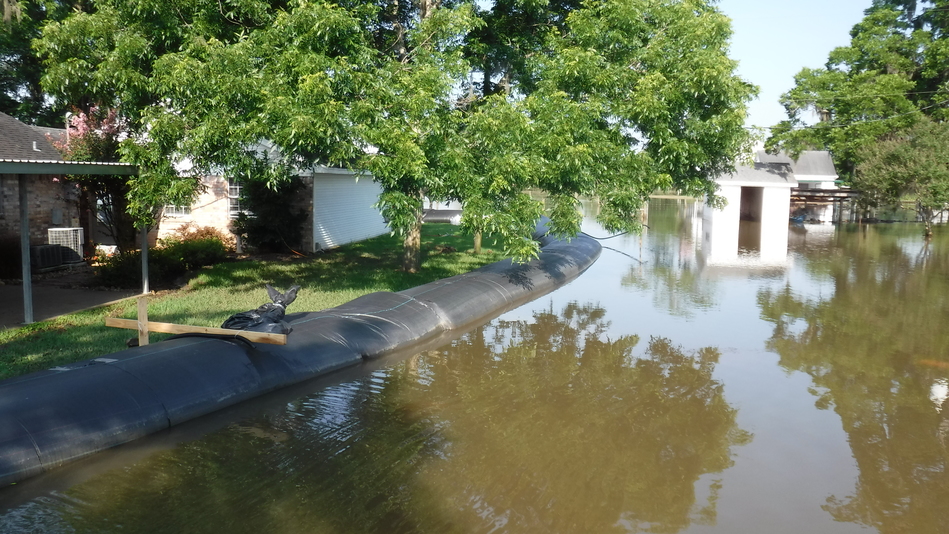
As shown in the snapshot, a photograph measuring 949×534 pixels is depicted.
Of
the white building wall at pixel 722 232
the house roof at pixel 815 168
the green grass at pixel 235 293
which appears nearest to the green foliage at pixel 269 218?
the green grass at pixel 235 293

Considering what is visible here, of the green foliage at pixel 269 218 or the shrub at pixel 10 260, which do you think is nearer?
the shrub at pixel 10 260

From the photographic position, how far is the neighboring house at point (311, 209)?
790 inches

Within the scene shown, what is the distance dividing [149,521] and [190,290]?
929 centimetres

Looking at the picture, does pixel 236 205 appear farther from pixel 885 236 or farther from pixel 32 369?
pixel 885 236

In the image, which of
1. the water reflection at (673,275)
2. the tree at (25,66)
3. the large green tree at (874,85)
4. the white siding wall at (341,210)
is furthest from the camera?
the large green tree at (874,85)

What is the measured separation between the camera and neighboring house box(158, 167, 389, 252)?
20078 millimetres

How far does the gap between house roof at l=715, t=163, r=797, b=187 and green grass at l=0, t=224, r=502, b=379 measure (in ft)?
66.3

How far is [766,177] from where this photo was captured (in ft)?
126

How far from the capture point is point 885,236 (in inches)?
1277

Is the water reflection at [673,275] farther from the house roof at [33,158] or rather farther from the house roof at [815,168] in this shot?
the house roof at [815,168]

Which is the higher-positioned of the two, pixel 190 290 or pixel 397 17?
pixel 397 17

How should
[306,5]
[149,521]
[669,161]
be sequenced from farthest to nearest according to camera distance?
[669,161] → [306,5] → [149,521]

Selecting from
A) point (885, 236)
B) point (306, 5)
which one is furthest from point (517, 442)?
point (885, 236)

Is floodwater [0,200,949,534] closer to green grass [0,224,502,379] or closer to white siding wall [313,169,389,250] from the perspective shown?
green grass [0,224,502,379]
